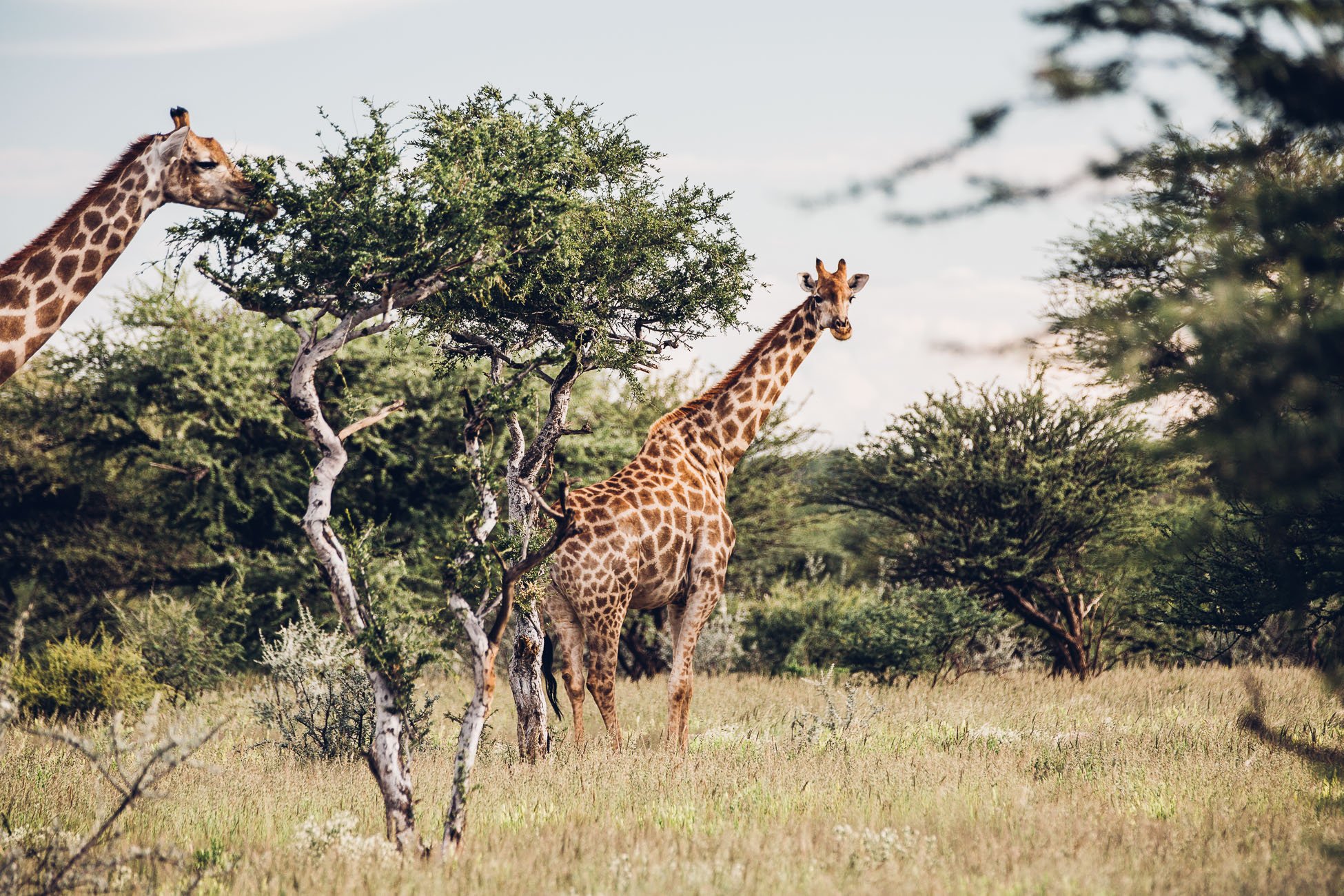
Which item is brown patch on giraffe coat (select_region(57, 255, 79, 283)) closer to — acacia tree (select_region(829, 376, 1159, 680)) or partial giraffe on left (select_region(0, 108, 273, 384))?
partial giraffe on left (select_region(0, 108, 273, 384))

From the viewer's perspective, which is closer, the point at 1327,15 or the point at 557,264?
the point at 1327,15

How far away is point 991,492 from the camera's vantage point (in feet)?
55.7

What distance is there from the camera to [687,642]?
10180 mm

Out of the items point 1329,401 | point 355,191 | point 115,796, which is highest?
point 355,191

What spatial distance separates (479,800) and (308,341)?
333 centimetres

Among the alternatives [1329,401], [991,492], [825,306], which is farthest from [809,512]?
[1329,401]

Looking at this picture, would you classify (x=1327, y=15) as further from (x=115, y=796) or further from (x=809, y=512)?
(x=809, y=512)

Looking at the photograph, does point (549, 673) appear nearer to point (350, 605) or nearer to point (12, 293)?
point (350, 605)

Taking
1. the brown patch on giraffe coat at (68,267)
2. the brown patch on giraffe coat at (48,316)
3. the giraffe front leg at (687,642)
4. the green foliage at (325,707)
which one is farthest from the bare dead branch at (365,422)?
the giraffe front leg at (687,642)

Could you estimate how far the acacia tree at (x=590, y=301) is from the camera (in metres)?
10.0

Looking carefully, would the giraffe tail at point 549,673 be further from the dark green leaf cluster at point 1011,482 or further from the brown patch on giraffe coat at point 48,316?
the dark green leaf cluster at point 1011,482

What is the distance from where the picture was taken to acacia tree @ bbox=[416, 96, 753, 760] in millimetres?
10000

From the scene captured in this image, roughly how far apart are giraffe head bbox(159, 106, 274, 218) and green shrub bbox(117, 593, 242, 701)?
8793 mm

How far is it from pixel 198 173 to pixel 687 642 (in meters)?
5.63
